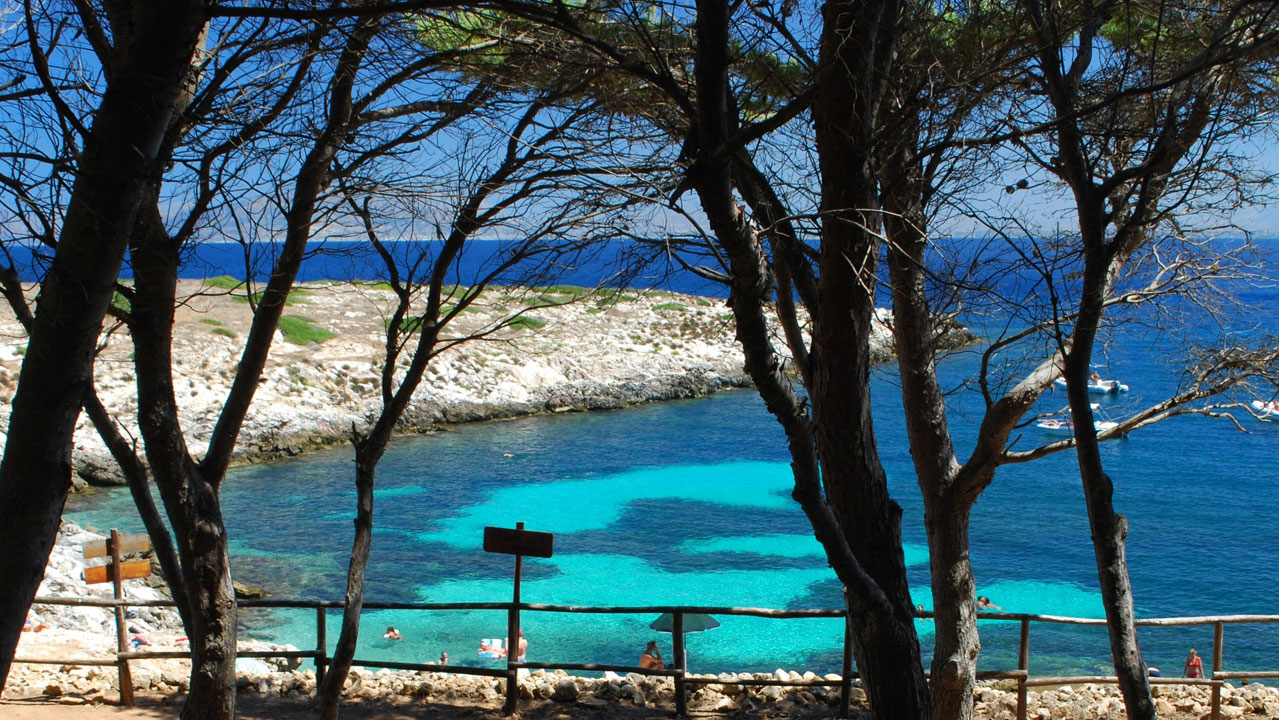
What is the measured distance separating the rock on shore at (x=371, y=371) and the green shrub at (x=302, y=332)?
0.18 meters

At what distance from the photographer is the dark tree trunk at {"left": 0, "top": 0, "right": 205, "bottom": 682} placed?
8.54ft

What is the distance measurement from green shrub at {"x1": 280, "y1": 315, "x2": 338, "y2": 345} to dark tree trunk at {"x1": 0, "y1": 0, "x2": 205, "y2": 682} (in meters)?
31.3

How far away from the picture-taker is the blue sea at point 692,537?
16.9 meters

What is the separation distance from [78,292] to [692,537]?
68.9ft

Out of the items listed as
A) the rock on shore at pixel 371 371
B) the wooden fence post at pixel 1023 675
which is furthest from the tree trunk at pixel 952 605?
the rock on shore at pixel 371 371

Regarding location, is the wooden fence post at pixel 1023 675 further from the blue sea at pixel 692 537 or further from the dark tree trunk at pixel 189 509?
the dark tree trunk at pixel 189 509

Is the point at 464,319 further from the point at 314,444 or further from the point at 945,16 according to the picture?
the point at 945,16

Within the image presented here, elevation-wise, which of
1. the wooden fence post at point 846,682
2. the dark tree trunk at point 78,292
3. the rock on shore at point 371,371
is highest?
the rock on shore at point 371,371

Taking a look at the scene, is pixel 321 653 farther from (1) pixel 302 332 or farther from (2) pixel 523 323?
(1) pixel 302 332

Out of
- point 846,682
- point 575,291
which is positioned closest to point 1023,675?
point 846,682

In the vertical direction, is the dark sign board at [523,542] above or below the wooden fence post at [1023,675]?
above

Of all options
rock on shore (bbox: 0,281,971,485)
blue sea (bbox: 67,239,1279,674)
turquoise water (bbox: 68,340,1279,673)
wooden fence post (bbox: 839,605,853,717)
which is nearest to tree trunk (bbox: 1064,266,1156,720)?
wooden fence post (bbox: 839,605,853,717)

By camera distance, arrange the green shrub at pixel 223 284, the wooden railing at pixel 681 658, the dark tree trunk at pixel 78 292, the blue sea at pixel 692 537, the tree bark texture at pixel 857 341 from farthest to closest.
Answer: the blue sea at pixel 692 537
the wooden railing at pixel 681 658
the tree bark texture at pixel 857 341
the green shrub at pixel 223 284
the dark tree trunk at pixel 78 292

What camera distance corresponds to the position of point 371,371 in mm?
32312
